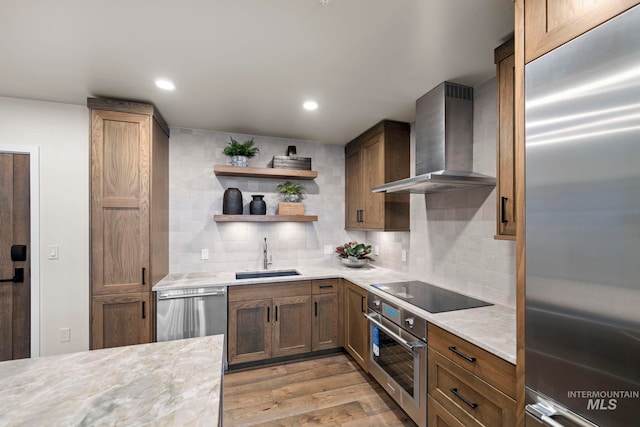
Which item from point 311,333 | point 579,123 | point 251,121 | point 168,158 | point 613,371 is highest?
point 251,121

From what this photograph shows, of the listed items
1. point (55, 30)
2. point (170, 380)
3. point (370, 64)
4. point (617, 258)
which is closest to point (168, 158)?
point (55, 30)

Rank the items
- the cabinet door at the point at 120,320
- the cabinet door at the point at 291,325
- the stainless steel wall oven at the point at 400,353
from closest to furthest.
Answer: the stainless steel wall oven at the point at 400,353
the cabinet door at the point at 120,320
the cabinet door at the point at 291,325

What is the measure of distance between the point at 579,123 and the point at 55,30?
253cm

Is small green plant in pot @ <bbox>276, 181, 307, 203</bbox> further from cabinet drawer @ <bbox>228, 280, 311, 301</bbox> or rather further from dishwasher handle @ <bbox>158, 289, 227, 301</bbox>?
dishwasher handle @ <bbox>158, 289, 227, 301</bbox>

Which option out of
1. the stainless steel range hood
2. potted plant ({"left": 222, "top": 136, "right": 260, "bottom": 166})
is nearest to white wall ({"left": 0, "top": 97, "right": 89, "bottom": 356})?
potted plant ({"left": 222, "top": 136, "right": 260, "bottom": 166})

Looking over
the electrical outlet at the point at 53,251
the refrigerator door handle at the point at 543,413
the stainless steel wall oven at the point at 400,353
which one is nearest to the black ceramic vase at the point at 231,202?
the electrical outlet at the point at 53,251

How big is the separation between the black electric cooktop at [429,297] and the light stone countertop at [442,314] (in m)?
0.07

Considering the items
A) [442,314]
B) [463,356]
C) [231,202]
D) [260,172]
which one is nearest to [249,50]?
[260,172]

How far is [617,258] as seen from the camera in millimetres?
833

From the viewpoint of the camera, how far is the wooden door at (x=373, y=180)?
2.88 meters

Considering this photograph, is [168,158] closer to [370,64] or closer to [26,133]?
[26,133]

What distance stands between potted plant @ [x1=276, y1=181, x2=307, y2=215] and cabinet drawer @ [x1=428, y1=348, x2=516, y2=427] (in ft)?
6.90

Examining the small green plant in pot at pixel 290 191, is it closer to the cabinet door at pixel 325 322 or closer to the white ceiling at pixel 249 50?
the white ceiling at pixel 249 50

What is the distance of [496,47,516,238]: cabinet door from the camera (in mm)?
1522
